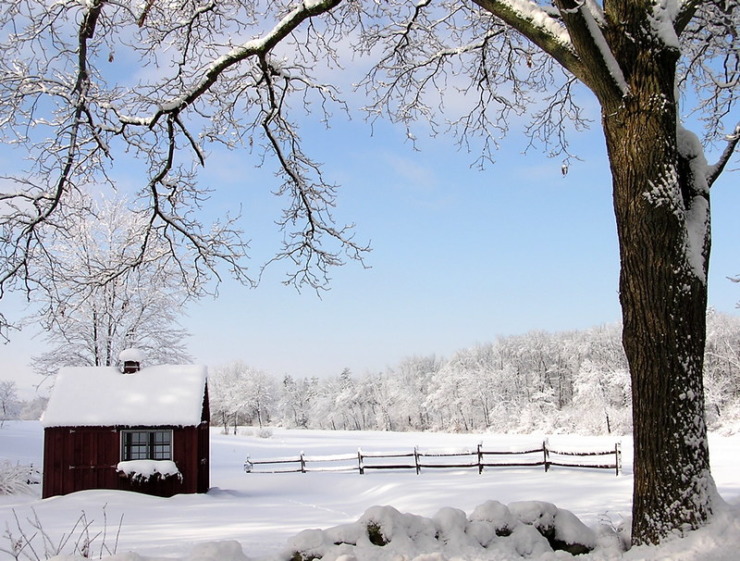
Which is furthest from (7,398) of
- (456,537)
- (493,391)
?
(456,537)

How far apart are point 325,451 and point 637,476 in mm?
33484

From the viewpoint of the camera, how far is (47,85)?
25.5 feet

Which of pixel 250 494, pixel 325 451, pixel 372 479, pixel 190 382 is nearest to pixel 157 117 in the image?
pixel 190 382

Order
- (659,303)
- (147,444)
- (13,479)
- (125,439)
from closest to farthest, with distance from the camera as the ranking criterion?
(659,303)
(125,439)
(147,444)
(13,479)

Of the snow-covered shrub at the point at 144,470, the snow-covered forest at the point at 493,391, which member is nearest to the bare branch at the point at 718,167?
the snow-covered shrub at the point at 144,470

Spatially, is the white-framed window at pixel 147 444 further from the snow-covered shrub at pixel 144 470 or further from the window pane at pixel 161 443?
the snow-covered shrub at pixel 144 470

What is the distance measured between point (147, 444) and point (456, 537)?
1481 cm

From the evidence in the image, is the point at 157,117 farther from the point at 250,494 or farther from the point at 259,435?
the point at 259,435

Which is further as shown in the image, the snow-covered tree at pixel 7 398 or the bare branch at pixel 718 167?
the snow-covered tree at pixel 7 398

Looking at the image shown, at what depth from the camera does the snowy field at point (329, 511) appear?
5.05 metres

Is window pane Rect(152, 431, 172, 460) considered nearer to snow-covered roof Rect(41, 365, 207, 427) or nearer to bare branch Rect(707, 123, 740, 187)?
snow-covered roof Rect(41, 365, 207, 427)

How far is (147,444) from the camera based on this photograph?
1816 cm

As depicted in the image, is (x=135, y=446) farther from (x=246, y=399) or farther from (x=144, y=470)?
(x=246, y=399)

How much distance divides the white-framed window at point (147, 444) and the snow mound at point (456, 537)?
14.1m
